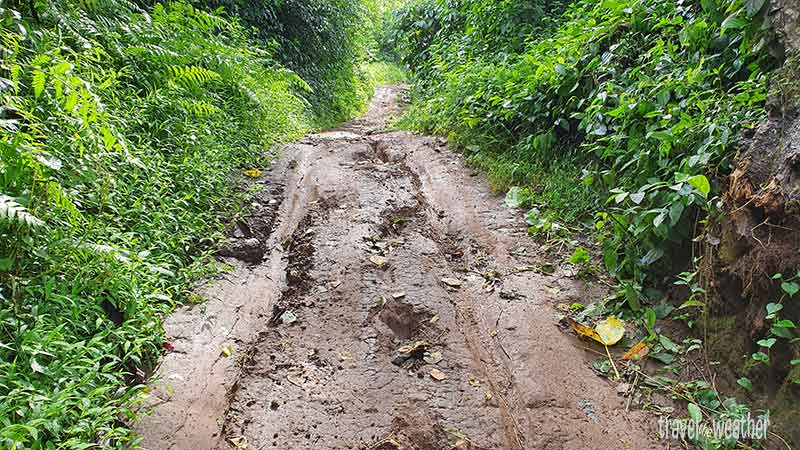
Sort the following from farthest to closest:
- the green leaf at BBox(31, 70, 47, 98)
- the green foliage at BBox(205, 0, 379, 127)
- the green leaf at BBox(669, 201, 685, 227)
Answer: the green foliage at BBox(205, 0, 379, 127), the green leaf at BBox(31, 70, 47, 98), the green leaf at BBox(669, 201, 685, 227)

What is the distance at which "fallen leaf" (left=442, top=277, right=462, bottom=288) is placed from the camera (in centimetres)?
334

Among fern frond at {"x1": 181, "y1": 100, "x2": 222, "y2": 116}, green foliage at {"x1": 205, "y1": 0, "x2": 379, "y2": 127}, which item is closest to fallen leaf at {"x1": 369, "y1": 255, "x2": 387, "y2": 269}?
fern frond at {"x1": 181, "y1": 100, "x2": 222, "y2": 116}

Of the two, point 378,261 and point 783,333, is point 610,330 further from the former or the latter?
point 378,261

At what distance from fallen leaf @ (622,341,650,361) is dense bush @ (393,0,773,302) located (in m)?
0.31

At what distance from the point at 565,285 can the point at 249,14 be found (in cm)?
714

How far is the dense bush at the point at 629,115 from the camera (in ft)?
8.93

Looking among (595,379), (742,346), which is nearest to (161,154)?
(595,379)

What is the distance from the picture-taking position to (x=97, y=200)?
304 centimetres

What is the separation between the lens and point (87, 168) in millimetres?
3033

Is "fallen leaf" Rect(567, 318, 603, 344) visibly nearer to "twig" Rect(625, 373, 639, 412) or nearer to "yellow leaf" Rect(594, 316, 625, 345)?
"yellow leaf" Rect(594, 316, 625, 345)

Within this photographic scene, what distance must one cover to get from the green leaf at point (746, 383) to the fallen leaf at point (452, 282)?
64.5 inches

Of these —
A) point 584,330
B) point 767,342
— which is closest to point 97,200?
point 584,330

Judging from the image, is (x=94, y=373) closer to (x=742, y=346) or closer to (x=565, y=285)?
(x=565, y=285)

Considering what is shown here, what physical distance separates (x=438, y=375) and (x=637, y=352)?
42.6 inches
